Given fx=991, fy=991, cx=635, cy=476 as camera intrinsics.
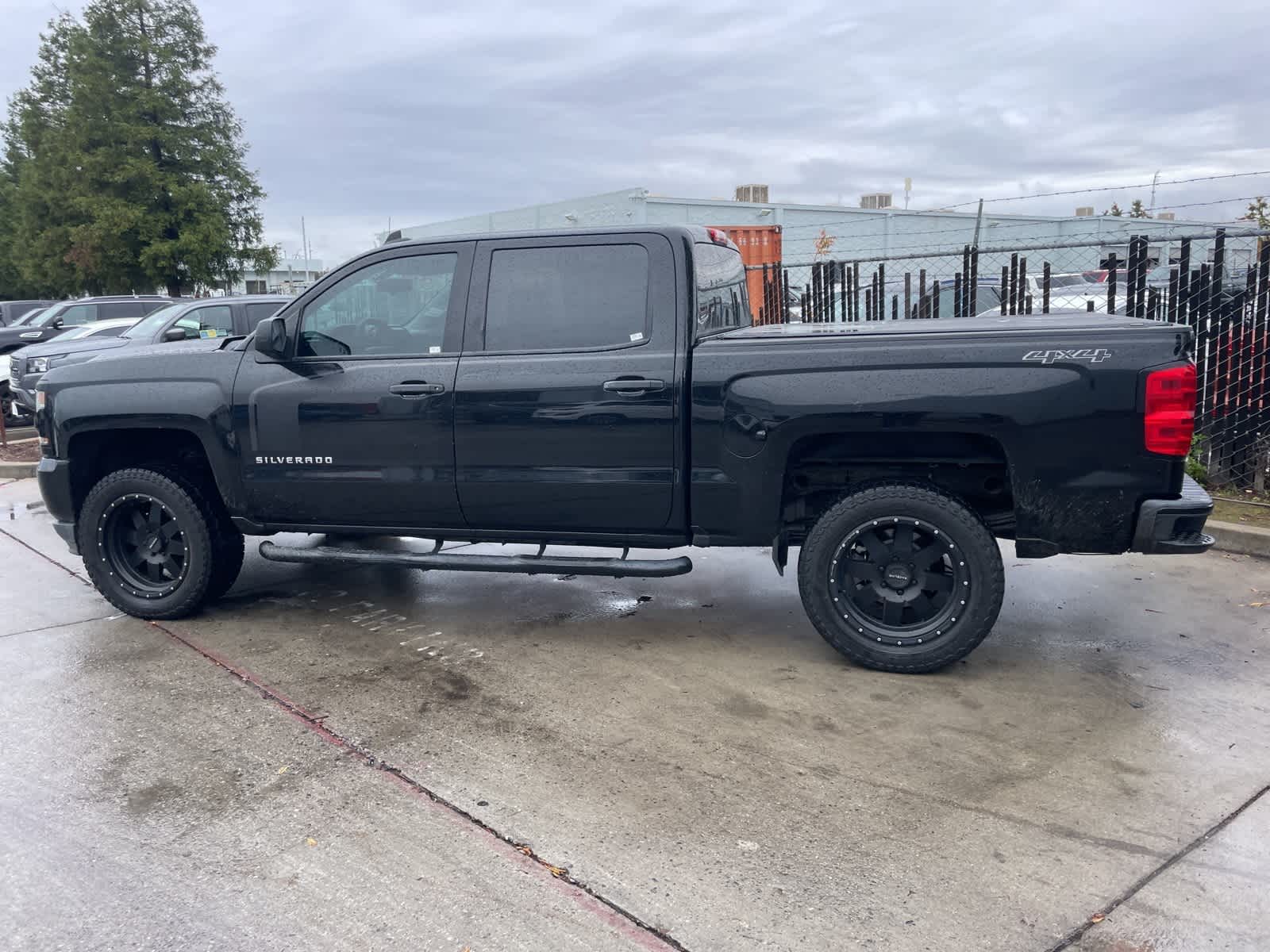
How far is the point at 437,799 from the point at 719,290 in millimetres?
2927

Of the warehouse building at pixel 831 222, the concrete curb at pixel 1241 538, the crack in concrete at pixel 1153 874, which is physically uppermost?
the warehouse building at pixel 831 222

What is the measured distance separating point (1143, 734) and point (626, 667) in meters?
2.19

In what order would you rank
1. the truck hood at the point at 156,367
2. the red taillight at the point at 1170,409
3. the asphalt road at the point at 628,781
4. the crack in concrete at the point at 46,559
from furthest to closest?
the crack in concrete at the point at 46,559 → the truck hood at the point at 156,367 → the red taillight at the point at 1170,409 → the asphalt road at the point at 628,781

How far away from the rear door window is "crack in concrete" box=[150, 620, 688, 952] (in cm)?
190

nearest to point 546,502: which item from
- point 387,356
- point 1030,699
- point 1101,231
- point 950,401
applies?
point 387,356

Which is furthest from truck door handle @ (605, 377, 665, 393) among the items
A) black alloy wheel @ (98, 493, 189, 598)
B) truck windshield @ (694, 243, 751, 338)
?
black alloy wheel @ (98, 493, 189, 598)

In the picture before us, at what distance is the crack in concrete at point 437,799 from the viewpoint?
2.72 m

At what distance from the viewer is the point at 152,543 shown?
5484 millimetres

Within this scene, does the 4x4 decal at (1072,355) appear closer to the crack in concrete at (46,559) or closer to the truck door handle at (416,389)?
the truck door handle at (416,389)

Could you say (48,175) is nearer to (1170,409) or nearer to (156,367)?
(156,367)

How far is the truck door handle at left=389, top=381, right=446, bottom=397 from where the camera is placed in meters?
4.84

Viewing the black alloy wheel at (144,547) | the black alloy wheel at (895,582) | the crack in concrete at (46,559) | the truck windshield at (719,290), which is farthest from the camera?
the crack in concrete at (46,559)

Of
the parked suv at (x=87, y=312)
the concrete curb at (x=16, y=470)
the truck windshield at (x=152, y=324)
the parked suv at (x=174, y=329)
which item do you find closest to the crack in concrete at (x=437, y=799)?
the concrete curb at (x=16, y=470)

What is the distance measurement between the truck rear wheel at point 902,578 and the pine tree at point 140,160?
2615 centimetres
